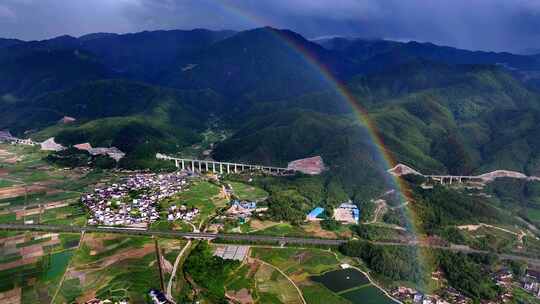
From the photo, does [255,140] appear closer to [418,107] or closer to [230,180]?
[230,180]

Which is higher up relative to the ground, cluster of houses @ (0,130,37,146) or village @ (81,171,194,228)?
cluster of houses @ (0,130,37,146)

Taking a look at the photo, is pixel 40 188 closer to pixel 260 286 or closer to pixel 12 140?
pixel 260 286

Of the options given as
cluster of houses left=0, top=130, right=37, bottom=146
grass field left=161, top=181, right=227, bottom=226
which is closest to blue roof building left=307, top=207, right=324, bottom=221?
grass field left=161, top=181, right=227, bottom=226

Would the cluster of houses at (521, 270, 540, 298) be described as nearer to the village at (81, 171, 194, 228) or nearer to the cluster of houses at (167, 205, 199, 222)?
the cluster of houses at (167, 205, 199, 222)

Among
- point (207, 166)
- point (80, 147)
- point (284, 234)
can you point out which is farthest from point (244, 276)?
point (80, 147)

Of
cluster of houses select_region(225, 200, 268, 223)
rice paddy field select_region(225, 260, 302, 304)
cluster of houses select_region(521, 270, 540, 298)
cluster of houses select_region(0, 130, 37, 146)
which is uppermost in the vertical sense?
cluster of houses select_region(0, 130, 37, 146)

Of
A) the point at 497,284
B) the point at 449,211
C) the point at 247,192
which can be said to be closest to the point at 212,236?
the point at 247,192
